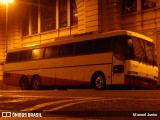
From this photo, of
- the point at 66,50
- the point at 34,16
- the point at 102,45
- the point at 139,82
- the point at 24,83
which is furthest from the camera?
the point at 34,16

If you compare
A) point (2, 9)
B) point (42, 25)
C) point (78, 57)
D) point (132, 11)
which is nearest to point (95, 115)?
point (78, 57)

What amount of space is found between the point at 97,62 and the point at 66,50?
3.22 m

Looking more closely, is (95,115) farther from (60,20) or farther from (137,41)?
(60,20)

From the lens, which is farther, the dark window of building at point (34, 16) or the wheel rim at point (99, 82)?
the dark window of building at point (34, 16)

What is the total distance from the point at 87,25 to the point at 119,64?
13.2 metres

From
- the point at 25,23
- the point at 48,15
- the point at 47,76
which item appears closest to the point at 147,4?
the point at 47,76

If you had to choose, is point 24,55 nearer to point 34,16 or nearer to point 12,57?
point 12,57

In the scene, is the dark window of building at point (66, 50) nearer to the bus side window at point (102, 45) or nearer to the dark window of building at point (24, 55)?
the bus side window at point (102, 45)

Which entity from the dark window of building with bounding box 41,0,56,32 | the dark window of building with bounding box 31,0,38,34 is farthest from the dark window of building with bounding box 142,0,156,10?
the dark window of building with bounding box 31,0,38,34

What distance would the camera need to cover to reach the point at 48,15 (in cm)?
4303

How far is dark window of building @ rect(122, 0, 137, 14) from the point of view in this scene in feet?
104

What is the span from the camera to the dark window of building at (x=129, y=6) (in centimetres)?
3184

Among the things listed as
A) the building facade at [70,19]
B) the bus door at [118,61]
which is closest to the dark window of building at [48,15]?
the building facade at [70,19]

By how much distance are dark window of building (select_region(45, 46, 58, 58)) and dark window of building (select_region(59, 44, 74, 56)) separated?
55cm
